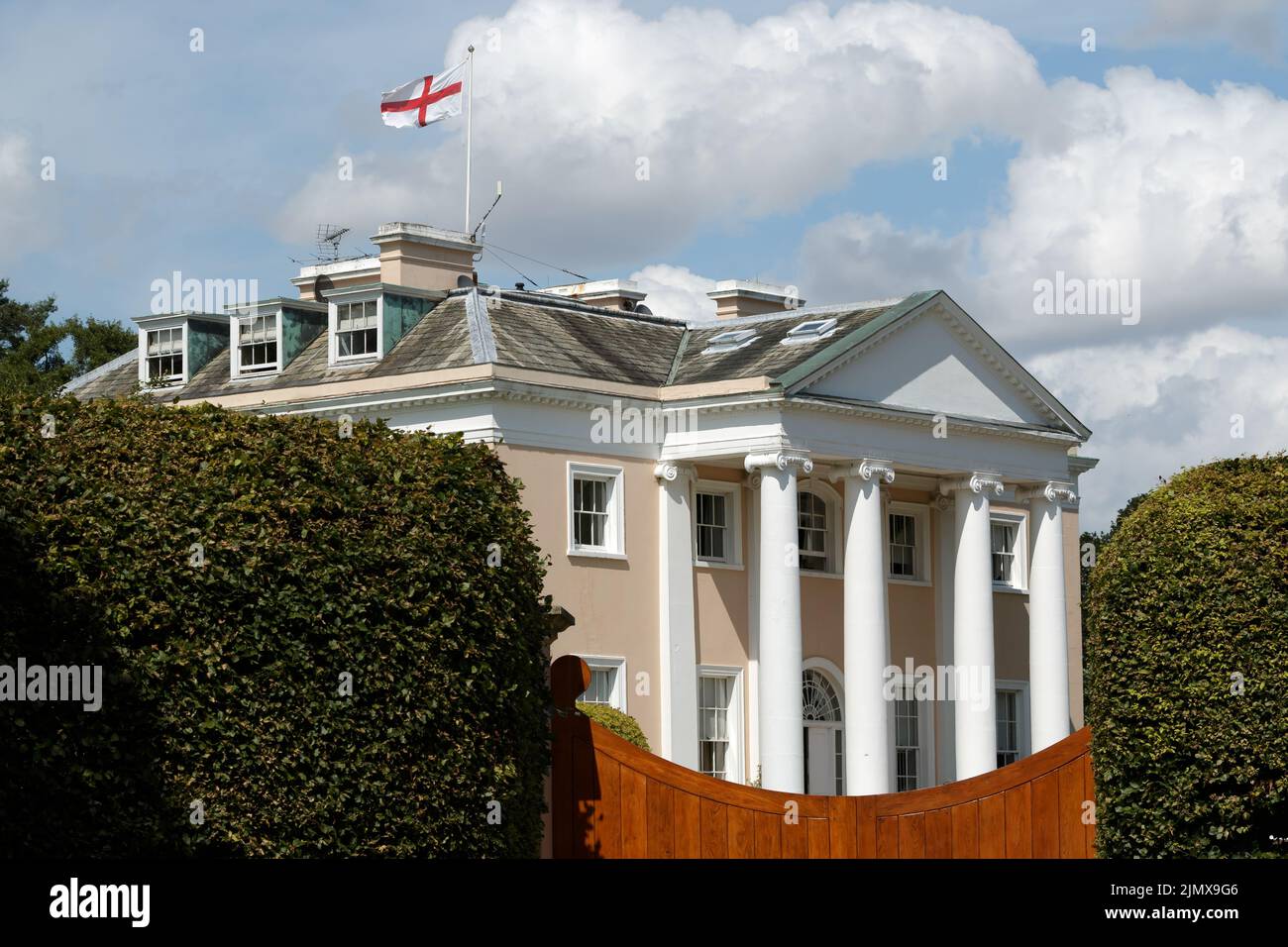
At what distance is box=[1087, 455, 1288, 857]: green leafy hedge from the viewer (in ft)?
65.5

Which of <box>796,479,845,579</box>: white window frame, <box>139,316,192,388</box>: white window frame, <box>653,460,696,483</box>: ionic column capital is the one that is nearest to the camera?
<box>653,460,696,483</box>: ionic column capital

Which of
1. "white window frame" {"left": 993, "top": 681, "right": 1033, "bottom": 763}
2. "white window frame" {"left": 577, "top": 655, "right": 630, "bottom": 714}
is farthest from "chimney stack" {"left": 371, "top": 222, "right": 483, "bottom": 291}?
"white window frame" {"left": 993, "top": 681, "right": 1033, "bottom": 763}

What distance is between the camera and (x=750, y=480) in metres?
41.2

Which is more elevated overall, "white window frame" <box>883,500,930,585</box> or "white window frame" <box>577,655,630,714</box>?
"white window frame" <box>883,500,930,585</box>

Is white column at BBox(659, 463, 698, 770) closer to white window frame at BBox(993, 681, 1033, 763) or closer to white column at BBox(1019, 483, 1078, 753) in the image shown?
white column at BBox(1019, 483, 1078, 753)

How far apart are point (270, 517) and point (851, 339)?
76.2 feet

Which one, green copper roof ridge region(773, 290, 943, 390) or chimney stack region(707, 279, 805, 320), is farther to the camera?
chimney stack region(707, 279, 805, 320)

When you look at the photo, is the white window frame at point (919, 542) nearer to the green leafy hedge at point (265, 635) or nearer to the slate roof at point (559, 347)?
the slate roof at point (559, 347)

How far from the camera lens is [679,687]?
40.0 meters

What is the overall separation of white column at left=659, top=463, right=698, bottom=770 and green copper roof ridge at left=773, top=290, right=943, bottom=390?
9.36ft

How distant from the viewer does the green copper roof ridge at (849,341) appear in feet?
129

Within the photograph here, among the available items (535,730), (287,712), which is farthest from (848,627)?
(287,712)
